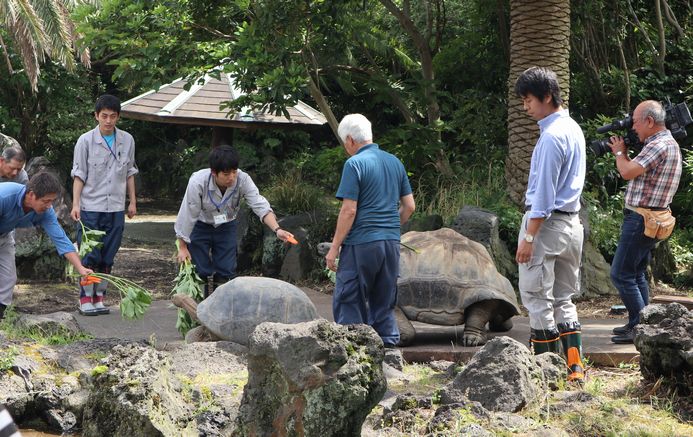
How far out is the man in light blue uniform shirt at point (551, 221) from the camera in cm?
597

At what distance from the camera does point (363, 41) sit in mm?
12008

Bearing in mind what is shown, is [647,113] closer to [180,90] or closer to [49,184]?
[49,184]

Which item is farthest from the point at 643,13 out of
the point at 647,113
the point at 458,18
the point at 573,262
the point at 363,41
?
the point at 573,262

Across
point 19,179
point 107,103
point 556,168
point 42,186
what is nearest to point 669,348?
point 556,168

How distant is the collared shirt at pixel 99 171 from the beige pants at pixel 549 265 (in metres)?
4.47

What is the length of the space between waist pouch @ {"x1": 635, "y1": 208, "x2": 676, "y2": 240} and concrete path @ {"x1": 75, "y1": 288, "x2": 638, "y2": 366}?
89 centimetres

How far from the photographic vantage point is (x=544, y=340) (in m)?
6.35

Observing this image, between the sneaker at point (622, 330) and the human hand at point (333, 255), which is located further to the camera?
the sneaker at point (622, 330)

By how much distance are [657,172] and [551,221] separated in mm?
1410

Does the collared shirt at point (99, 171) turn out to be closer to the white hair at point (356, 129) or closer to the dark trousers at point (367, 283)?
the white hair at point (356, 129)

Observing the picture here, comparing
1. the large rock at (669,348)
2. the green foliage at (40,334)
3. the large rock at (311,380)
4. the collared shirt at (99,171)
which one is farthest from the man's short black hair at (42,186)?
the large rock at (669,348)

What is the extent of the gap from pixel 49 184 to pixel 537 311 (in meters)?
3.48

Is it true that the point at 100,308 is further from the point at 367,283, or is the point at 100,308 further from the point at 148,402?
the point at 148,402

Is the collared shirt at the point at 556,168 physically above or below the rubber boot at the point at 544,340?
above
